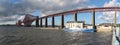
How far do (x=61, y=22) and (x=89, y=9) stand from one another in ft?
74.1

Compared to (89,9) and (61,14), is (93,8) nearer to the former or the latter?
(89,9)

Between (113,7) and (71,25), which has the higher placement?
(113,7)

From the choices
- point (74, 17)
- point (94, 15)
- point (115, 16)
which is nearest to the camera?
point (115, 16)

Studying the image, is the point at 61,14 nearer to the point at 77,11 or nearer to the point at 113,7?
the point at 77,11

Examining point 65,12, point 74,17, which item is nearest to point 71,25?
point 74,17

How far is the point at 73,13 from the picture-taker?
189m

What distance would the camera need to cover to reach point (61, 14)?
651 ft

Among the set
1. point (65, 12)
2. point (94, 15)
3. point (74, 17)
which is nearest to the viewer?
point (94, 15)

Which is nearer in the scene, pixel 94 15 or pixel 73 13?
pixel 94 15

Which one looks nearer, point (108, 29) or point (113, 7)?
point (108, 29)

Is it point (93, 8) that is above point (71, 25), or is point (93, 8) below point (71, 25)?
above

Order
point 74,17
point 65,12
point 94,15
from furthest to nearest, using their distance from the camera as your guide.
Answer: point 65,12 → point 74,17 → point 94,15

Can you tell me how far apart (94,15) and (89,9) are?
35.2 ft

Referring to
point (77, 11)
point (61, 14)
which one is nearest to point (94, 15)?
point (77, 11)
